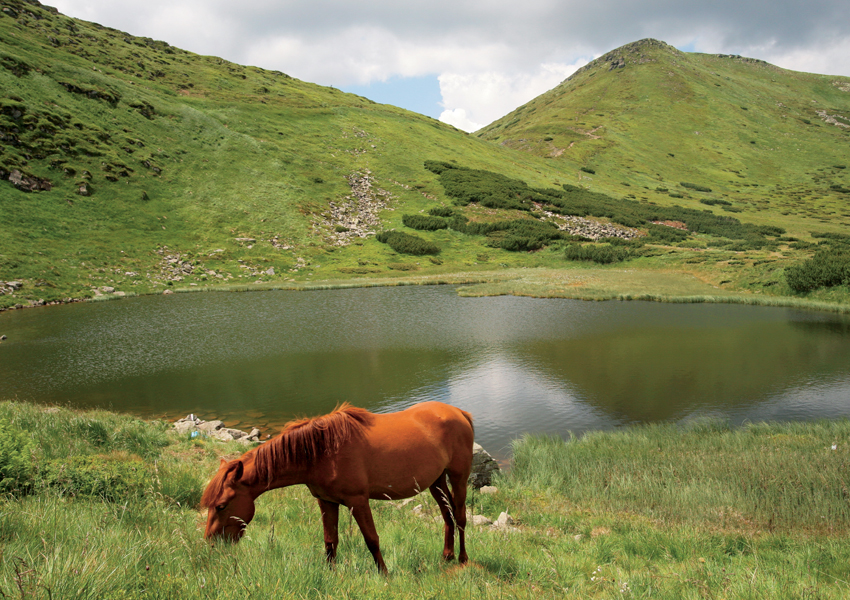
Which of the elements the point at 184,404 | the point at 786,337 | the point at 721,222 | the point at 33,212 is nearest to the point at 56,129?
the point at 33,212

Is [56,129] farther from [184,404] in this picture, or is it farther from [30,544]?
[30,544]

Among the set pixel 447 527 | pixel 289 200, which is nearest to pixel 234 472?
pixel 447 527

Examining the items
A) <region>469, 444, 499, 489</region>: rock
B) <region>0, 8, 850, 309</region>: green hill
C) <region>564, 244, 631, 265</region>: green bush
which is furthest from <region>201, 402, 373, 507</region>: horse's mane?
<region>564, 244, 631, 265</region>: green bush

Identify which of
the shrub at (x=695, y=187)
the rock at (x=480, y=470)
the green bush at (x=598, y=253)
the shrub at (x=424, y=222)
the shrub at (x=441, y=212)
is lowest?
the rock at (x=480, y=470)

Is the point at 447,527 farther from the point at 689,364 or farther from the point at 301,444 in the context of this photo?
the point at 689,364

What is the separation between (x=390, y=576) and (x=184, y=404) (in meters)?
15.8

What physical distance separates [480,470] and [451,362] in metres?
11.9

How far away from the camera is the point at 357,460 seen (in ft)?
17.0

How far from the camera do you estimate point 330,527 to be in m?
5.19

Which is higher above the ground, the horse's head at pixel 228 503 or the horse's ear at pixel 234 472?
the horse's ear at pixel 234 472

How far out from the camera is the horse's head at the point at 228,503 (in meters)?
4.82

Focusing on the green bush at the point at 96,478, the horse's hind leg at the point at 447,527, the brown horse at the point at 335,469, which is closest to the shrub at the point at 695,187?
the horse's hind leg at the point at 447,527

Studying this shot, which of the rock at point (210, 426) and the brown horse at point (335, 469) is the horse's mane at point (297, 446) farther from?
the rock at point (210, 426)

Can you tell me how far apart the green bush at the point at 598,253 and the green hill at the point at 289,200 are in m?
0.28
